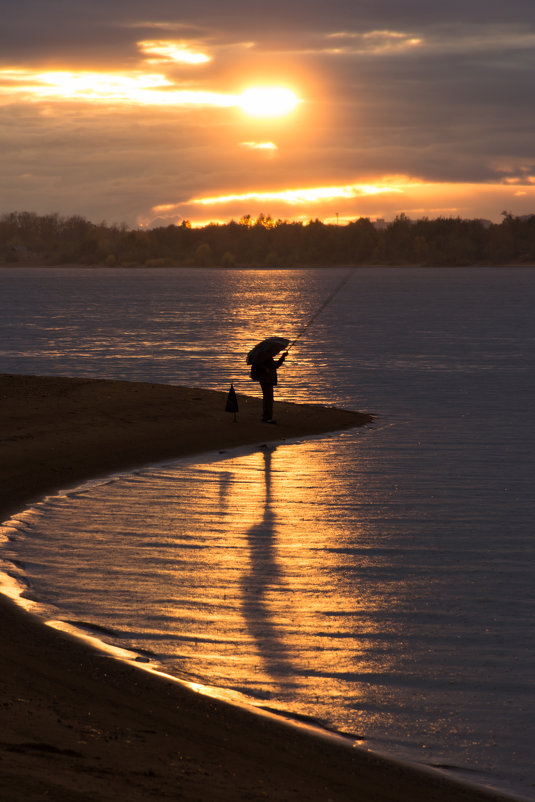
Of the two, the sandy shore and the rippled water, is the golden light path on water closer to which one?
the rippled water

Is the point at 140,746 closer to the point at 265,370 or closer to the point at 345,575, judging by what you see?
the point at 345,575

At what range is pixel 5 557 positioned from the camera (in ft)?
41.6

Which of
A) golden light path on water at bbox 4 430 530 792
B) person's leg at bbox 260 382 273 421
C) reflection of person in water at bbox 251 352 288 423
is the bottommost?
golden light path on water at bbox 4 430 530 792

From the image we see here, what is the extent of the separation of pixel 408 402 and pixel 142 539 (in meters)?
18.4

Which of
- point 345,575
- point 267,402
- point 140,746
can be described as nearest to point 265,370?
point 267,402

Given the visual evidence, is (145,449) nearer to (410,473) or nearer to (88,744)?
(410,473)

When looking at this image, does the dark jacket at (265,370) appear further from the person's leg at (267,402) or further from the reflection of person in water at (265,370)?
the person's leg at (267,402)

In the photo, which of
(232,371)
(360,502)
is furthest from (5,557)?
(232,371)

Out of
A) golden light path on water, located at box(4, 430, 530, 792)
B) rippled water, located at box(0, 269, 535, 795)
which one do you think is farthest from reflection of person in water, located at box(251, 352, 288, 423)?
golden light path on water, located at box(4, 430, 530, 792)

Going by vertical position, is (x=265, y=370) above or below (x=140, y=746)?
above

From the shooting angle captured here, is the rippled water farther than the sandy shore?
Yes

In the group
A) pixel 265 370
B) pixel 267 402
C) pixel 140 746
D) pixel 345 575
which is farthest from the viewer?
pixel 267 402

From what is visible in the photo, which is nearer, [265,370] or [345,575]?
[345,575]

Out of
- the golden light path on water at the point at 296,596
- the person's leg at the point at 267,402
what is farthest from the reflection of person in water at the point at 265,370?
the golden light path on water at the point at 296,596
